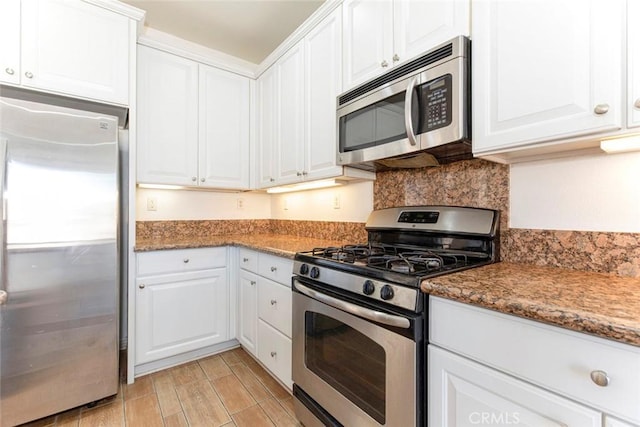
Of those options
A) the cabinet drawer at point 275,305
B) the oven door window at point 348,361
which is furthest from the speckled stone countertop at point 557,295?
the cabinet drawer at point 275,305

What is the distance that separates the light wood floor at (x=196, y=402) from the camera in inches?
62.2

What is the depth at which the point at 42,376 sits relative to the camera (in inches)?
60.6

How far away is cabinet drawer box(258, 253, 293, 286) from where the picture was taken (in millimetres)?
1707

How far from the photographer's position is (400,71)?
1.38 m

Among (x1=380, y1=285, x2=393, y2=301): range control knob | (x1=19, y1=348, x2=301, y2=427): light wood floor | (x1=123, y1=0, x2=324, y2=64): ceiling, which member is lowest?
(x1=19, y1=348, x2=301, y2=427): light wood floor

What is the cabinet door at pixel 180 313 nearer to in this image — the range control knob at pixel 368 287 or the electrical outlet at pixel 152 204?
the electrical outlet at pixel 152 204

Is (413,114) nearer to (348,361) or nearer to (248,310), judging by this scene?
(348,361)

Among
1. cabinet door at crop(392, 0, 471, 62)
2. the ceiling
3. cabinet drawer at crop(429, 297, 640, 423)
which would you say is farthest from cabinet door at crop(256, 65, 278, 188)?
cabinet drawer at crop(429, 297, 640, 423)

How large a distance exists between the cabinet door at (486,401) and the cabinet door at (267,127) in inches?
73.9

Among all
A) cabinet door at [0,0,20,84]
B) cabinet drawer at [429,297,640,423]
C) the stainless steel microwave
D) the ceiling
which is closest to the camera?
cabinet drawer at [429,297,640,423]

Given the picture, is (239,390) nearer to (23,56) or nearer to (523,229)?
(523,229)

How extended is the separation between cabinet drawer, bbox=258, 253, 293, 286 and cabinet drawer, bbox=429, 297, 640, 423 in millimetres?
943

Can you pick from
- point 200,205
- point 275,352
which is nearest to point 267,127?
point 200,205

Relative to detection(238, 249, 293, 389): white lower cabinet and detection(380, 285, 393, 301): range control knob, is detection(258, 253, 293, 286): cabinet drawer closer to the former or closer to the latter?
detection(238, 249, 293, 389): white lower cabinet
